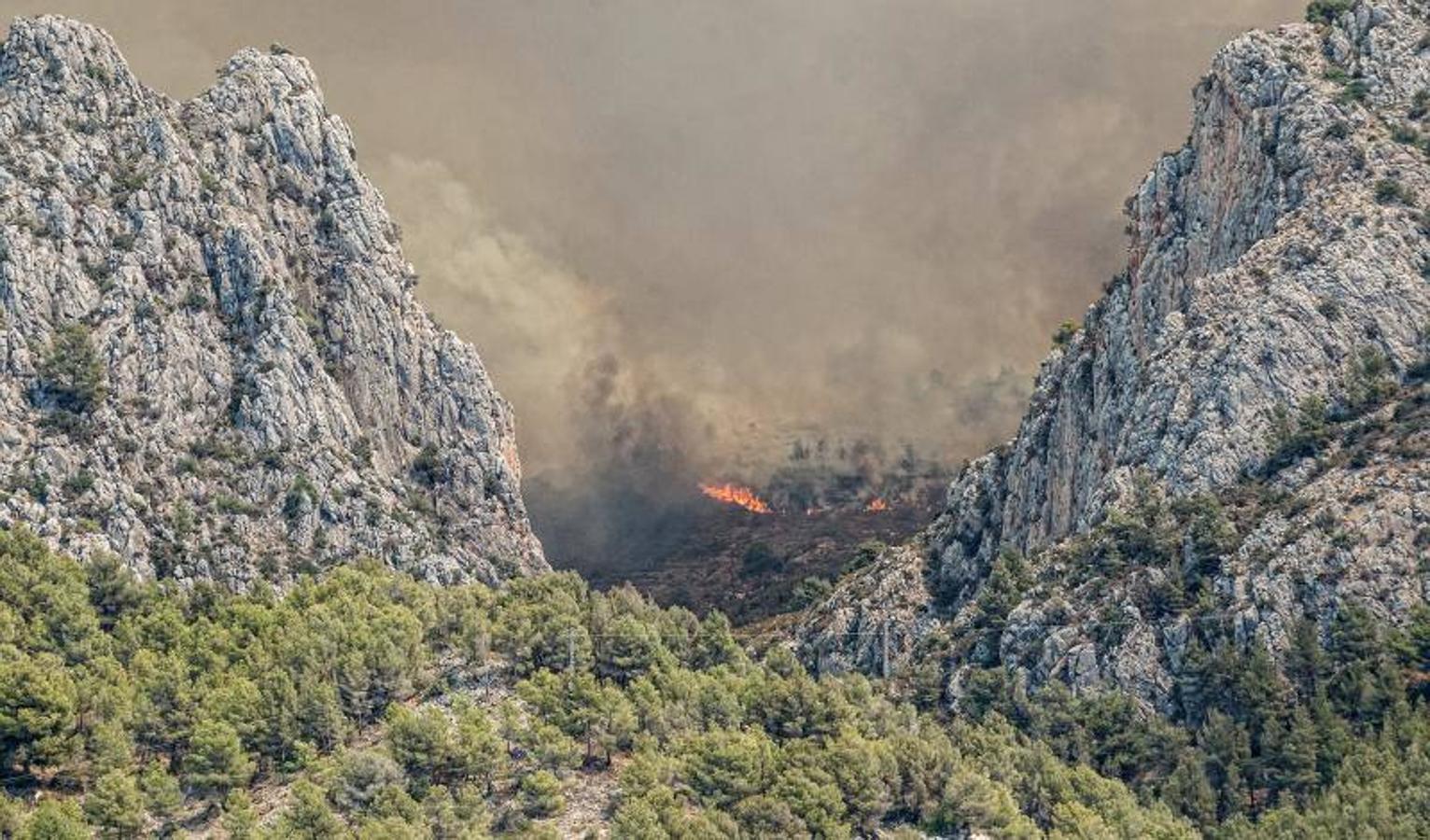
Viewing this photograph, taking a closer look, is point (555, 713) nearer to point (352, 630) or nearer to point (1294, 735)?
point (352, 630)

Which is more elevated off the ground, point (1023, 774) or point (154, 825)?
point (1023, 774)

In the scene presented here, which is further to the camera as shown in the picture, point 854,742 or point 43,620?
point 43,620

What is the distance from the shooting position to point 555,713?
157m

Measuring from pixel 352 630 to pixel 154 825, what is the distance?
133ft

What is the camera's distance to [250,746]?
15438 centimetres

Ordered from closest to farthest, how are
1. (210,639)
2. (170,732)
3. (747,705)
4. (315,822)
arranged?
→ (315,822), (170,732), (747,705), (210,639)

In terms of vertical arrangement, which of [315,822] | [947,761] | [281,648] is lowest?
[315,822]

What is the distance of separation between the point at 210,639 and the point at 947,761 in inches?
3130

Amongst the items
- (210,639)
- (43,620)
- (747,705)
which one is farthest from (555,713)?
(43,620)

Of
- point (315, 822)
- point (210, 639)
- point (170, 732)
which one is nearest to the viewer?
point (315, 822)

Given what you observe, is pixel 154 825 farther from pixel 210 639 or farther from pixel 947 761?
pixel 947 761

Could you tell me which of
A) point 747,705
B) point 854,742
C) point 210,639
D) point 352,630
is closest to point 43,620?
point 210,639

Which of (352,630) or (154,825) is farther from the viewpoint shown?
(352,630)

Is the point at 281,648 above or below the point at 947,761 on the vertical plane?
above
